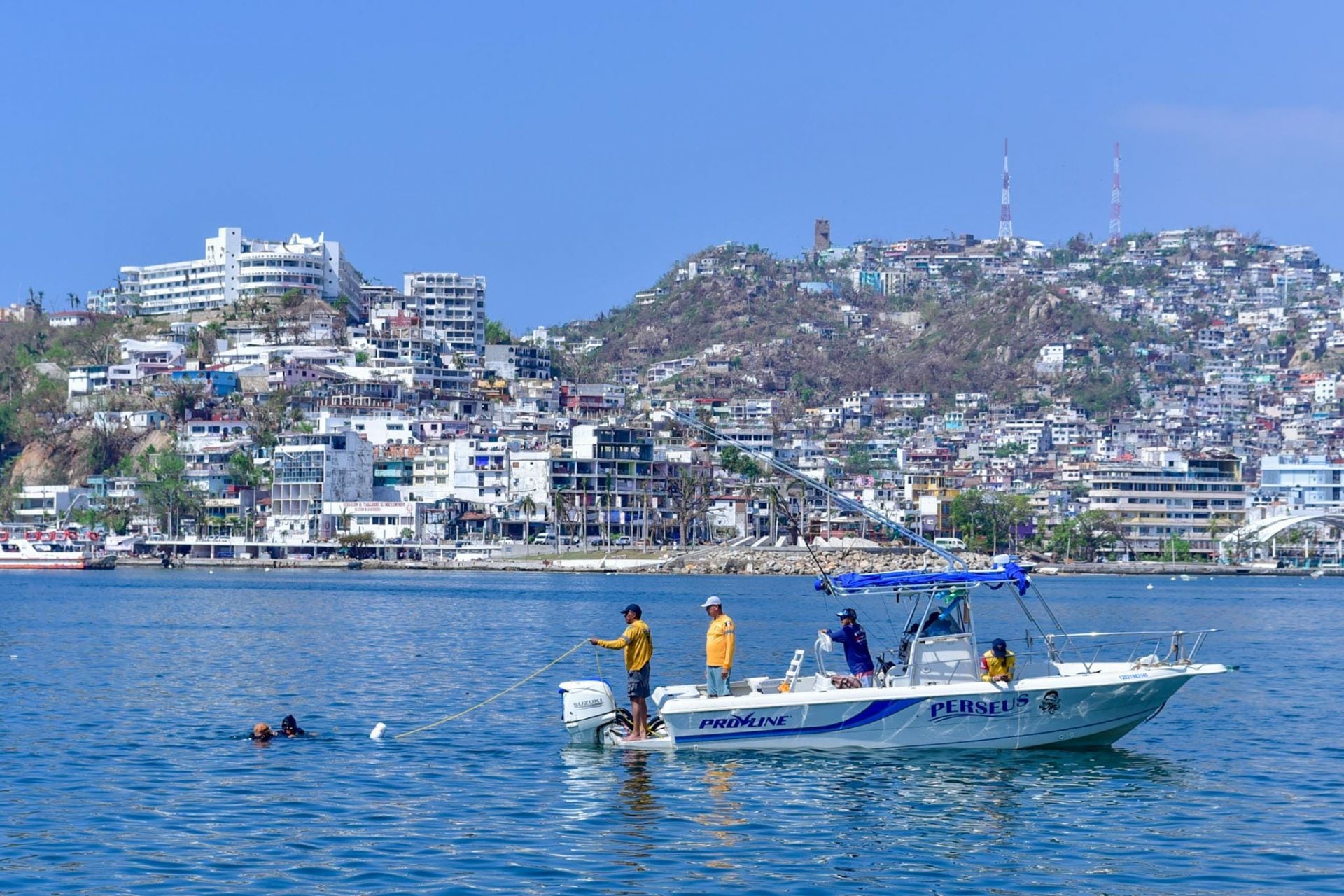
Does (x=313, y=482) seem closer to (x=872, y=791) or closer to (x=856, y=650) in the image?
A: (x=856, y=650)

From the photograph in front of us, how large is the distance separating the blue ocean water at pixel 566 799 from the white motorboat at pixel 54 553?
76.8 m

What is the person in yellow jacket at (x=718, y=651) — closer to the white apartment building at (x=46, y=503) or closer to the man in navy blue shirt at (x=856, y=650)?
the man in navy blue shirt at (x=856, y=650)

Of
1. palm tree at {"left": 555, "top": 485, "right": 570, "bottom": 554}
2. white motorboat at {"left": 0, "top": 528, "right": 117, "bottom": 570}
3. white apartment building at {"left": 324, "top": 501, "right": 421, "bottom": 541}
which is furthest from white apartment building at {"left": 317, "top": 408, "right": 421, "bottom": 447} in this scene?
white motorboat at {"left": 0, "top": 528, "right": 117, "bottom": 570}

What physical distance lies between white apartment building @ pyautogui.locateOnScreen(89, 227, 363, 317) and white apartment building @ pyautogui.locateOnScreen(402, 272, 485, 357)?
6399 mm

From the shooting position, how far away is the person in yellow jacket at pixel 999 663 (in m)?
20.3

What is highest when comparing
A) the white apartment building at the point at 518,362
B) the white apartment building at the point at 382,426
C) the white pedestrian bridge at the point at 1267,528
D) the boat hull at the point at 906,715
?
the white apartment building at the point at 518,362

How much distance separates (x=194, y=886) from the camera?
14680mm

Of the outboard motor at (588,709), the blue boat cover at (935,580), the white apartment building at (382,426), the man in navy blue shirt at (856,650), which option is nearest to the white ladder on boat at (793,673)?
the man in navy blue shirt at (856,650)

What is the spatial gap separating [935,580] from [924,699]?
4.84 feet

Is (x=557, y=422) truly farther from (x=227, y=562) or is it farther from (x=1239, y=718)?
(x=1239, y=718)

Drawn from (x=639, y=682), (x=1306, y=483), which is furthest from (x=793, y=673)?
(x=1306, y=483)

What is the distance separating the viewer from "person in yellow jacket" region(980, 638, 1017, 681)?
66.7ft

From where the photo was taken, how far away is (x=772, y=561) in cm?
11288

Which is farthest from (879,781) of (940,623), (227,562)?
(227,562)
